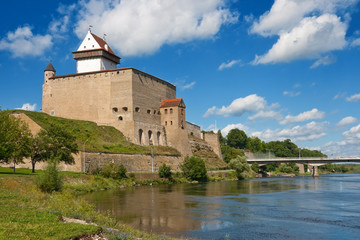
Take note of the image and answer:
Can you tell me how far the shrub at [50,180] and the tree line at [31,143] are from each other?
6.46m

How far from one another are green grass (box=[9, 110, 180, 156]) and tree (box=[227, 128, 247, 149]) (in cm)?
4922

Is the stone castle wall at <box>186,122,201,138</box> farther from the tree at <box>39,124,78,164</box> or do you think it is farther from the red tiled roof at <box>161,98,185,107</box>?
the tree at <box>39,124,78,164</box>

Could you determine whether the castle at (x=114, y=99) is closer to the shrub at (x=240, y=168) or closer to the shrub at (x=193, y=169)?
the shrub at (x=240, y=168)

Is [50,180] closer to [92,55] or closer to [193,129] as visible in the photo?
[92,55]

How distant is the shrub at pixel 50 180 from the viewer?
859 inches

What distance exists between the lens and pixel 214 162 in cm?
6306

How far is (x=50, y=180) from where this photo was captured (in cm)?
2189

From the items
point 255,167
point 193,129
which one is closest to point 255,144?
point 255,167

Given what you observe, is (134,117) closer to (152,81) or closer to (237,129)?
(152,81)

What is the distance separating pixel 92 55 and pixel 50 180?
39462 mm

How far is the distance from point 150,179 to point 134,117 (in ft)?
45.2

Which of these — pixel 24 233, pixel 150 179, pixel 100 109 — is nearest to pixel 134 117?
pixel 100 109

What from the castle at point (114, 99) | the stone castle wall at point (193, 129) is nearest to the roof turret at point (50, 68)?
the castle at point (114, 99)

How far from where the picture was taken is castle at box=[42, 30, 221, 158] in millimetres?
52938
